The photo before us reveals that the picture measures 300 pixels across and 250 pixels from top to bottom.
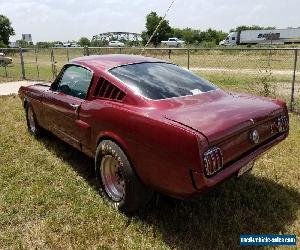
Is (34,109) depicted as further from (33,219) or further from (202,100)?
(202,100)

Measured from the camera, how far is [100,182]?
13.1ft

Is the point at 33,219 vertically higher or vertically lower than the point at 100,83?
lower

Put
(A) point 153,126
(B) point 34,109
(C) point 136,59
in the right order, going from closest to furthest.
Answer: (A) point 153,126 < (C) point 136,59 < (B) point 34,109

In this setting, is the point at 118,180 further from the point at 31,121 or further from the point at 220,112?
the point at 31,121

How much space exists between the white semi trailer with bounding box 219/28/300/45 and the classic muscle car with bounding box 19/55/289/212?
64106 mm

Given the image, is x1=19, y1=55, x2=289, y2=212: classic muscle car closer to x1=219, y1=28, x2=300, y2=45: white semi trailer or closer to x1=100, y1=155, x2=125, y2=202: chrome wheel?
x1=100, y1=155, x2=125, y2=202: chrome wheel

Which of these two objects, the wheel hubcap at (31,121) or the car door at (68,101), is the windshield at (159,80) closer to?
the car door at (68,101)

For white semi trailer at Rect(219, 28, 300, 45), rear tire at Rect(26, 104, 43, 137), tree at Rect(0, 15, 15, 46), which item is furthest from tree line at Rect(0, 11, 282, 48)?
rear tire at Rect(26, 104, 43, 137)

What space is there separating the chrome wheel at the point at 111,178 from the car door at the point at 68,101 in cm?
55

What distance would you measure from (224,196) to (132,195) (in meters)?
1.19

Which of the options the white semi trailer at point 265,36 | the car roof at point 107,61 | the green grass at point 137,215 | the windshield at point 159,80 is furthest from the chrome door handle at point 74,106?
the white semi trailer at point 265,36

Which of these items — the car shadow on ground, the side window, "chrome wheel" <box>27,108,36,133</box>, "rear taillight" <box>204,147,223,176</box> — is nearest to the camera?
"rear taillight" <box>204,147,223,176</box>

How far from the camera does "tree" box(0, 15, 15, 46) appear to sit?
64625 mm

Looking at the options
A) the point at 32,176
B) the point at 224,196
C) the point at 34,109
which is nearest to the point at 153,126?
the point at 224,196
